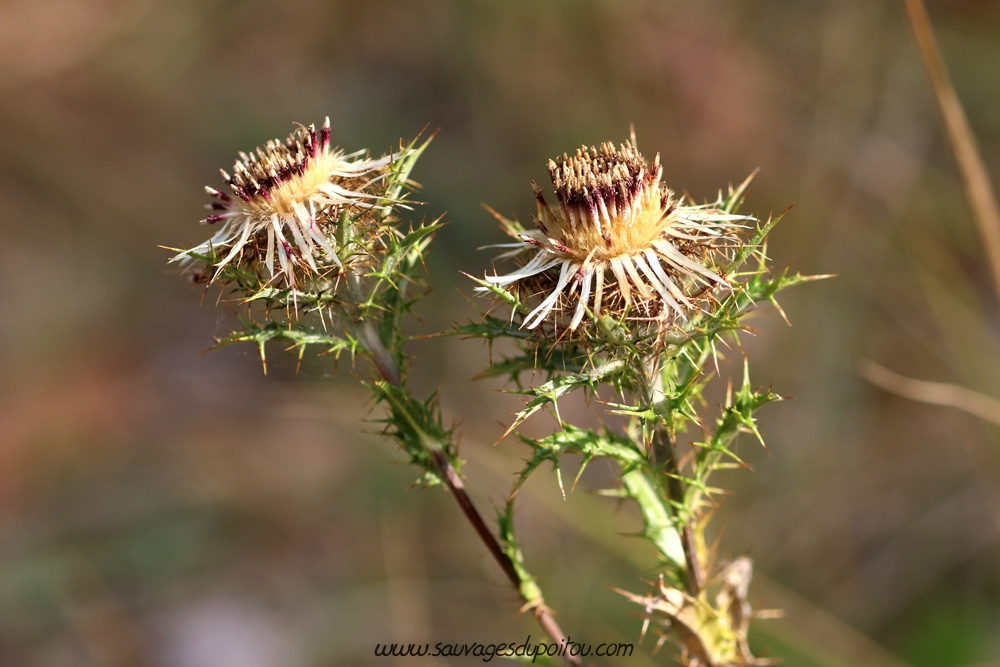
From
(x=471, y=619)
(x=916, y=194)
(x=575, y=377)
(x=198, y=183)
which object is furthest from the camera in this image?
(x=198, y=183)

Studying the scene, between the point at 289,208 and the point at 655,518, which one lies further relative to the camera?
the point at 655,518

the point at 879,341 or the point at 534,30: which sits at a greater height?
the point at 534,30

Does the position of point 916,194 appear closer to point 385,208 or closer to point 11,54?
point 385,208

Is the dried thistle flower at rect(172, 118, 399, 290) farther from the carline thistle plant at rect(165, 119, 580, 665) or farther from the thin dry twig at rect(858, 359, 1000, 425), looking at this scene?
the thin dry twig at rect(858, 359, 1000, 425)

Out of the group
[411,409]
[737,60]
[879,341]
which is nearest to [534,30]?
[737,60]

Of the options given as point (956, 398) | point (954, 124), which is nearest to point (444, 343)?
point (956, 398)

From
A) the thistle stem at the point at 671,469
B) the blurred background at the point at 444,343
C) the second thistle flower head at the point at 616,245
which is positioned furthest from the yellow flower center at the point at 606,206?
the blurred background at the point at 444,343

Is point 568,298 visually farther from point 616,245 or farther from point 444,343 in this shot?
point 444,343
